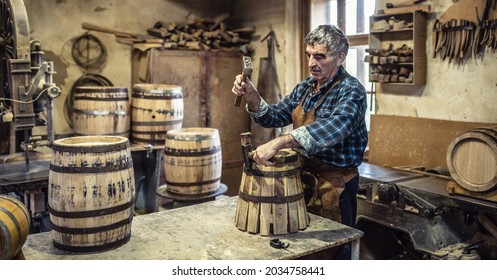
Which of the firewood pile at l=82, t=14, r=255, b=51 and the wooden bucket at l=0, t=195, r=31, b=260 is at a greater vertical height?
the firewood pile at l=82, t=14, r=255, b=51

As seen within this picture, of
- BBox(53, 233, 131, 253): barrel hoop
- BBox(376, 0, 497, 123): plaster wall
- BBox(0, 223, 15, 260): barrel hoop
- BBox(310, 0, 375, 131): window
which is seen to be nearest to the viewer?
BBox(0, 223, 15, 260): barrel hoop

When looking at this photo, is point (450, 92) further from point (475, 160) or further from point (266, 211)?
point (266, 211)

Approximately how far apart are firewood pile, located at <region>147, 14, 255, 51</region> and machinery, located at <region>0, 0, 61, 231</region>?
6.99 ft

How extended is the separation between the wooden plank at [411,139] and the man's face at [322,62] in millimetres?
1777

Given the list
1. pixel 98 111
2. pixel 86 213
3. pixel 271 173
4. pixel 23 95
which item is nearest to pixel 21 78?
pixel 23 95

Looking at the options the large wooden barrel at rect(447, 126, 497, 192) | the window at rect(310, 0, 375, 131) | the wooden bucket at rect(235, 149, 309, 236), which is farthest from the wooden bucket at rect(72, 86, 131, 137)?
the large wooden barrel at rect(447, 126, 497, 192)

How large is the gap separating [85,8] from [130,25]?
60 cm

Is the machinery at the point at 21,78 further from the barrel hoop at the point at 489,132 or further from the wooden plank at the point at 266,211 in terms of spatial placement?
the barrel hoop at the point at 489,132

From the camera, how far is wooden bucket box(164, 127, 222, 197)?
4281 mm

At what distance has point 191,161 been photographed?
14.1 feet

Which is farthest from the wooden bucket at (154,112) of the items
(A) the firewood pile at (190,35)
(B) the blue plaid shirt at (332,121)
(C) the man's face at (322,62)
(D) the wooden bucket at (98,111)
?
(C) the man's face at (322,62)

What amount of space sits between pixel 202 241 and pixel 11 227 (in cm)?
86

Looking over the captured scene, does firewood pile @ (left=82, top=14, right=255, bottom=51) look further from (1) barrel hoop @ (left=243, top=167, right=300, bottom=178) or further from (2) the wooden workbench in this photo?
(1) barrel hoop @ (left=243, top=167, right=300, bottom=178)

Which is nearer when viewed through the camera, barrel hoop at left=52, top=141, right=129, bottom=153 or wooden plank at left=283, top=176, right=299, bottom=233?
barrel hoop at left=52, top=141, right=129, bottom=153
